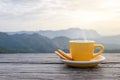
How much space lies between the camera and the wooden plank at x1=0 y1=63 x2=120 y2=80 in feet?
2.99

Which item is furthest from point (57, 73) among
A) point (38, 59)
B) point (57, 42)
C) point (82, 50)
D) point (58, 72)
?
point (57, 42)

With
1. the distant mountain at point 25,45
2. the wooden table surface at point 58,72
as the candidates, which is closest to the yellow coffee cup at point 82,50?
the wooden table surface at point 58,72

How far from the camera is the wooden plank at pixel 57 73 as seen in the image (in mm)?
910

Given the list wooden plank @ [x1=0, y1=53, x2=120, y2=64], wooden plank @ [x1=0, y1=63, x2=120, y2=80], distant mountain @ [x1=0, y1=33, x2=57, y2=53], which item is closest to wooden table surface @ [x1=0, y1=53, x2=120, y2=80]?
wooden plank @ [x1=0, y1=63, x2=120, y2=80]

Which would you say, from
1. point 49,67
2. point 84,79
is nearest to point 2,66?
point 49,67

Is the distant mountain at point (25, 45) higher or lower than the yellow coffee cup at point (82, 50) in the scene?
lower

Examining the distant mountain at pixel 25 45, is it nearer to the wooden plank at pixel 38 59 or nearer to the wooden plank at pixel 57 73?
the wooden plank at pixel 38 59

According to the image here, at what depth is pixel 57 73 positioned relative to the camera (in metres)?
0.98

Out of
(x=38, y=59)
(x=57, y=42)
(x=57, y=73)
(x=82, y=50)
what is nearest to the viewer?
(x=57, y=73)

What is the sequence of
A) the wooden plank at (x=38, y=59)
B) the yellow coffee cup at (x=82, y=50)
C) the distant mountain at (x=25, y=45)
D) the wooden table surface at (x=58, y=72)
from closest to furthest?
the wooden table surface at (x=58, y=72) → the yellow coffee cup at (x=82, y=50) → the wooden plank at (x=38, y=59) → the distant mountain at (x=25, y=45)

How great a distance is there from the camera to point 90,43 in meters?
1.13

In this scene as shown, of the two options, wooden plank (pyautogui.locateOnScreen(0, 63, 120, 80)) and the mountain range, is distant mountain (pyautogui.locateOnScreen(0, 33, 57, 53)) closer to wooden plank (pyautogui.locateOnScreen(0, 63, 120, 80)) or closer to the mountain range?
the mountain range

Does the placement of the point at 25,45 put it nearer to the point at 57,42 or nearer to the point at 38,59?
the point at 57,42

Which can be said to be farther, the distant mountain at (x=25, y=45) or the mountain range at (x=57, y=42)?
the distant mountain at (x=25, y=45)
